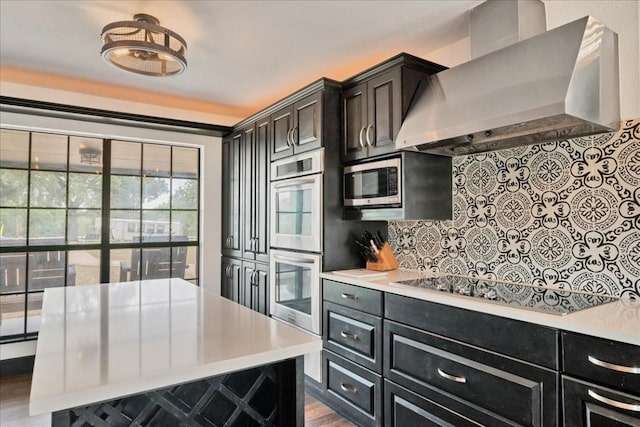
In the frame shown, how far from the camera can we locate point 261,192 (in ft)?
12.0

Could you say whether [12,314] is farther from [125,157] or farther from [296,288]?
[296,288]

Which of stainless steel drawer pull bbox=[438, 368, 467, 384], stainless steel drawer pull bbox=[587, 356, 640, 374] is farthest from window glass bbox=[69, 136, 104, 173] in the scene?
stainless steel drawer pull bbox=[587, 356, 640, 374]

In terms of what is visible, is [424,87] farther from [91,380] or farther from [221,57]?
[91,380]

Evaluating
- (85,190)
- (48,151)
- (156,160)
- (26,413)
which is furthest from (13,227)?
(26,413)

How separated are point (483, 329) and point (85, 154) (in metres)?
3.91

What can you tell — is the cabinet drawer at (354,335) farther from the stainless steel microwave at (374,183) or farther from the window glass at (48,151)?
the window glass at (48,151)

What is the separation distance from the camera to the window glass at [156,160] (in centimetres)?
412

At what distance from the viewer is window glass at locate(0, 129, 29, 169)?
11.2ft

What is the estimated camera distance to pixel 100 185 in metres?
3.87

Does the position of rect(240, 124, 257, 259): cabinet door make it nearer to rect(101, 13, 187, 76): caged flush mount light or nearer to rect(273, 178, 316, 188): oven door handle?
rect(273, 178, 316, 188): oven door handle

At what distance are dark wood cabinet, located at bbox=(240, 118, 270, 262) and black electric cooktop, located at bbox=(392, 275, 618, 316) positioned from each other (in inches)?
66.1

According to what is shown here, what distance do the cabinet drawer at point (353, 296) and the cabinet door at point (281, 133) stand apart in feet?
3.95

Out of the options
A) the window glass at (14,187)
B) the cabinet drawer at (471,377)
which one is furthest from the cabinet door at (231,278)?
the cabinet drawer at (471,377)

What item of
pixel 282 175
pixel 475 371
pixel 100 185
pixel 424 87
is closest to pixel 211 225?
pixel 100 185
